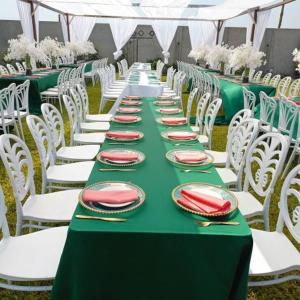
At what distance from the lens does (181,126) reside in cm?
259

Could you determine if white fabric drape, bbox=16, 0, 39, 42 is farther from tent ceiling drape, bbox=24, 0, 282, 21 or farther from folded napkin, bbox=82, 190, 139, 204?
folded napkin, bbox=82, 190, 139, 204

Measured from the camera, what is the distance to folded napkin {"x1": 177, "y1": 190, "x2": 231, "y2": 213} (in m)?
1.21

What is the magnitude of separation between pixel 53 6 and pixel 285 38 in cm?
1173

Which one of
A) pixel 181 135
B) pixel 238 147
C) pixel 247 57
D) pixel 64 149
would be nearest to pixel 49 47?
pixel 247 57

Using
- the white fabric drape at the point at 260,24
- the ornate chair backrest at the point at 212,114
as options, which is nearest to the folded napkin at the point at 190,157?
the ornate chair backrest at the point at 212,114

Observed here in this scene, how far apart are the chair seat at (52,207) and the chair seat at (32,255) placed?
0.12 meters

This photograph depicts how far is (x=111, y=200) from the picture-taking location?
124 centimetres

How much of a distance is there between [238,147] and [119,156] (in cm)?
108

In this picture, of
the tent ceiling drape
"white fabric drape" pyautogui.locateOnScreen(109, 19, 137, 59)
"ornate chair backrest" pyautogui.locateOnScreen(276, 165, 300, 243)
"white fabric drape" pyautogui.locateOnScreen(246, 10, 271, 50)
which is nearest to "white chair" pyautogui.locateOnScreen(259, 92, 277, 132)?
"ornate chair backrest" pyautogui.locateOnScreen(276, 165, 300, 243)

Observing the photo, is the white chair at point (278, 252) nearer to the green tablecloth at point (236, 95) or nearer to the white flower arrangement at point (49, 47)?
the green tablecloth at point (236, 95)

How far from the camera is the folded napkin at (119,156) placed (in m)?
1.72

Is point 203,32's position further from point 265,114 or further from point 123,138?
point 123,138

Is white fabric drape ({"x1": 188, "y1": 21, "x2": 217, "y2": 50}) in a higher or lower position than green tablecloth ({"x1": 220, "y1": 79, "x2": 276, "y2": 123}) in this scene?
higher

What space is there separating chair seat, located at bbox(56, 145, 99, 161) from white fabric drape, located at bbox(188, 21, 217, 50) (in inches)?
454
